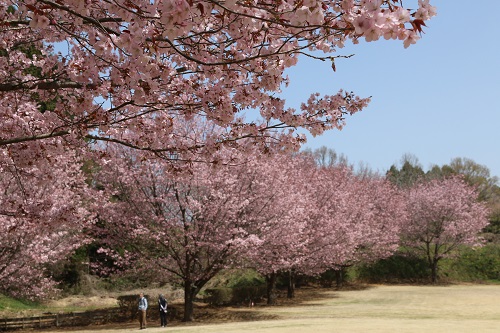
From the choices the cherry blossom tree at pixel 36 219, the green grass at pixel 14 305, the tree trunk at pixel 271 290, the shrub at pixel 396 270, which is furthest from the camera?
the shrub at pixel 396 270

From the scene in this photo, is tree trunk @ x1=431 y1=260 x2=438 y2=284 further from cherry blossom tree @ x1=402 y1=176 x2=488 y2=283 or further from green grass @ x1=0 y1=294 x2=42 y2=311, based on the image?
green grass @ x1=0 y1=294 x2=42 y2=311

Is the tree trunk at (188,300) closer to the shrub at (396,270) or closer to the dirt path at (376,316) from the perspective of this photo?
the dirt path at (376,316)

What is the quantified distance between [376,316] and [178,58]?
51.5 ft

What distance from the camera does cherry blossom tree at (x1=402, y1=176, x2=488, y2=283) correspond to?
39.4 metres

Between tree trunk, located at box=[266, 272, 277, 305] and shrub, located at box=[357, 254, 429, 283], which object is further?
shrub, located at box=[357, 254, 429, 283]

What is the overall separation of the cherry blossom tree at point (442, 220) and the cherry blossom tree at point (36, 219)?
2935 centimetres

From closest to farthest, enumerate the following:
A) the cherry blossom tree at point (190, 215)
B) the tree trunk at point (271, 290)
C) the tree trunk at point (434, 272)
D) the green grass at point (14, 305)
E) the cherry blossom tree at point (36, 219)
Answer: the cherry blossom tree at point (36, 219) < the cherry blossom tree at point (190, 215) < the green grass at point (14, 305) < the tree trunk at point (271, 290) < the tree trunk at point (434, 272)

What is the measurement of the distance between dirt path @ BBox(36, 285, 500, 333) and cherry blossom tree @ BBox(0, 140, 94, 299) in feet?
9.85

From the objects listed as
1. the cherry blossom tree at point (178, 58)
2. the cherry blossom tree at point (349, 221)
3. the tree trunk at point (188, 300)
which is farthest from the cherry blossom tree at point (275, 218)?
the cherry blossom tree at point (178, 58)

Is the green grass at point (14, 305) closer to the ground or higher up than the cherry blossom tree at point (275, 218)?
closer to the ground

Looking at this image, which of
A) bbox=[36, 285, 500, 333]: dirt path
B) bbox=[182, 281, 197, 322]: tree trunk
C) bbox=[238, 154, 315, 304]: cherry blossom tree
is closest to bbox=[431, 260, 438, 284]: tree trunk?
bbox=[36, 285, 500, 333]: dirt path

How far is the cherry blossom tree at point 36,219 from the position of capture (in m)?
8.83

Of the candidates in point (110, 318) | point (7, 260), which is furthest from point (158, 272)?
point (7, 260)

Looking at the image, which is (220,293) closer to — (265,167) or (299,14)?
(265,167)
